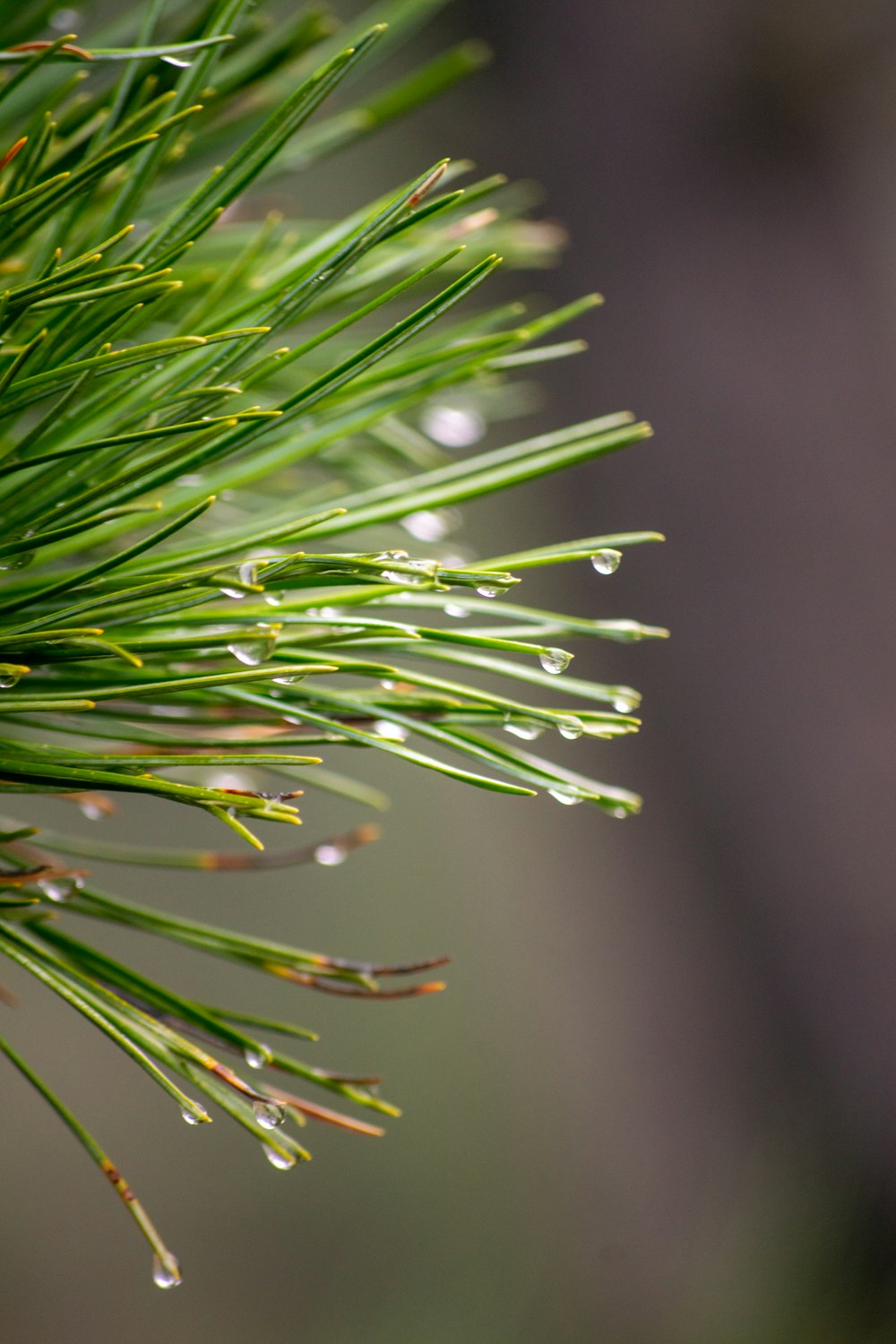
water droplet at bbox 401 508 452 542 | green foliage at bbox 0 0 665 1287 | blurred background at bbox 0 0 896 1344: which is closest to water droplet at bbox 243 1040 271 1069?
green foliage at bbox 0 0 665 1287

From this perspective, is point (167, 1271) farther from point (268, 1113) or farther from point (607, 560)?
point (607, 560)

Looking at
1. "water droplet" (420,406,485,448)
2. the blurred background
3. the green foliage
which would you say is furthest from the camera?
the blurred background

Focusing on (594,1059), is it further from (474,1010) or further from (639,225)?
(639,225)

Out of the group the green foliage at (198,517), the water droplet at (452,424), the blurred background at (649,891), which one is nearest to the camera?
the green foliage at (198,517)

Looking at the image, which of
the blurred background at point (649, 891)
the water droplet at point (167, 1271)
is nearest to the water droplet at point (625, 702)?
the water droplet at point (167, 1271)

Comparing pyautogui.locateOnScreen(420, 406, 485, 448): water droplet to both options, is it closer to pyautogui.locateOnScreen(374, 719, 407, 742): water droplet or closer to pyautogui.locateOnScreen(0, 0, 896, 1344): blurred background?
pyautogui.locateOnScreen(374, 719, 407, 742): water droplet

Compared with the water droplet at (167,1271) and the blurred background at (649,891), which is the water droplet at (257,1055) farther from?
the blurred background at (649,891)
